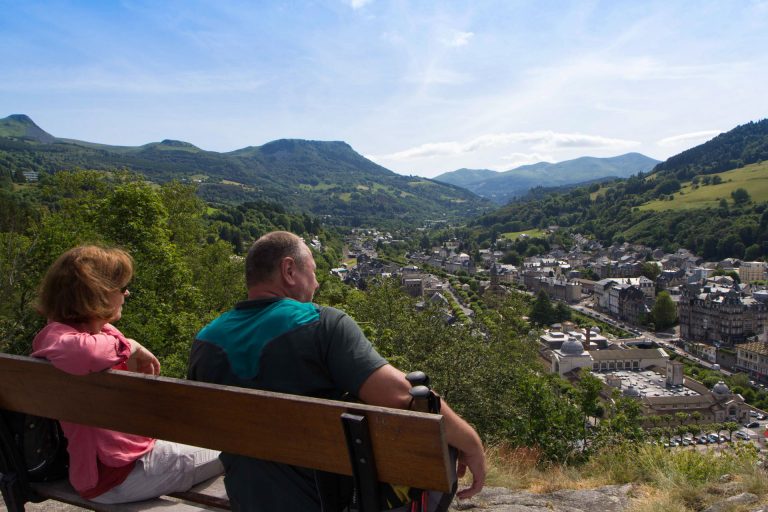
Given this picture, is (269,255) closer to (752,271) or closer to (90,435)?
(90,435)

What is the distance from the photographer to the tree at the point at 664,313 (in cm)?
7194

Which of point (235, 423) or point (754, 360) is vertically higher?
point (235, 423)

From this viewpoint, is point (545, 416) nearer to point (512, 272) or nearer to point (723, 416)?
point (723, 416)

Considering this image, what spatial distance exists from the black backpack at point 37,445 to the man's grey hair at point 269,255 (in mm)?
1510

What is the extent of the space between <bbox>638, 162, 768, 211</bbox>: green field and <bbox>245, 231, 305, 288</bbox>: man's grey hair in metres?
137

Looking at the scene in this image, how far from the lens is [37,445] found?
A: 3045 millimetres

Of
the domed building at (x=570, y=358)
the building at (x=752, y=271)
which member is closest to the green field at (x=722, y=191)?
the building at (x=752, y=271)

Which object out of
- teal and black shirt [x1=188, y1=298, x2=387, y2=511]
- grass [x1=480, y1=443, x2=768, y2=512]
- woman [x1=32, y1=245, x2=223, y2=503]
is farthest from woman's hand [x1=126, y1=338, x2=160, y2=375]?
grass [x1=480, y1=443, x2=768, y2=512]

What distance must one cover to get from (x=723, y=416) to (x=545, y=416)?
116 feet

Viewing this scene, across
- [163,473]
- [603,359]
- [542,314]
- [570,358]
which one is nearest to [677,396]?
[603,359]

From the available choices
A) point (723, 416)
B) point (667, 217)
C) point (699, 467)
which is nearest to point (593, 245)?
point (667, 217)

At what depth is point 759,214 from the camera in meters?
106

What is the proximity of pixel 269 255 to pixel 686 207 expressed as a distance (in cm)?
14415

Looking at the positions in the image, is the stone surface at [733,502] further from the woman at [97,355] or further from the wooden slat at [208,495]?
the woman at [97,355]
